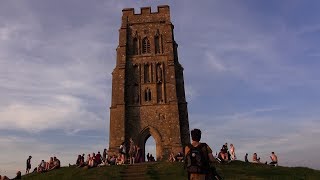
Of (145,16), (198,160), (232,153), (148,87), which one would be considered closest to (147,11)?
(145,16)

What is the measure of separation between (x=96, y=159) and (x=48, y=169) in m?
3.96

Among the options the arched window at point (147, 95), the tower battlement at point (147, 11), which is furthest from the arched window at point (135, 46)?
the arched window at point (147, 95)

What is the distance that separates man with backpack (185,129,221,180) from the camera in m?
5.79

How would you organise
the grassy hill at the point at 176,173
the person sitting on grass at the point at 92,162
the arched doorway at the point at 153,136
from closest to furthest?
the grassy hill at the point at 176,173, the person sitting on grass at the point at 92,162, the arched doorway at the point at 153,136

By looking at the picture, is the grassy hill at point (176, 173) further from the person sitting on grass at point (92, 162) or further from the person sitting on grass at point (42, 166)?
the person sitting on grass at point (42, 166)

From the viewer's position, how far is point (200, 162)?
19.0 ft

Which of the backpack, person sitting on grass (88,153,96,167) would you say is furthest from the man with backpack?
person sitting on grass (88,153,96,167)

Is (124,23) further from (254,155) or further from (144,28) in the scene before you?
(254,155)

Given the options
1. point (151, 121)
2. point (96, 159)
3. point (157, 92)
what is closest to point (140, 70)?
point (157, 92)

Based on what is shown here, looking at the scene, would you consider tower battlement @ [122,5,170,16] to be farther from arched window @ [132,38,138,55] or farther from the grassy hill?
the grassy hill

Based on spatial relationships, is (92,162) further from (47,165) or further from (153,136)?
(153,136)

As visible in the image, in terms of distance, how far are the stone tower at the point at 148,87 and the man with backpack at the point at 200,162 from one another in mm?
30255

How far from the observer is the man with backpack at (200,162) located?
5.79 meters

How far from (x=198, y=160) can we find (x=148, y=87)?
34715 mm
